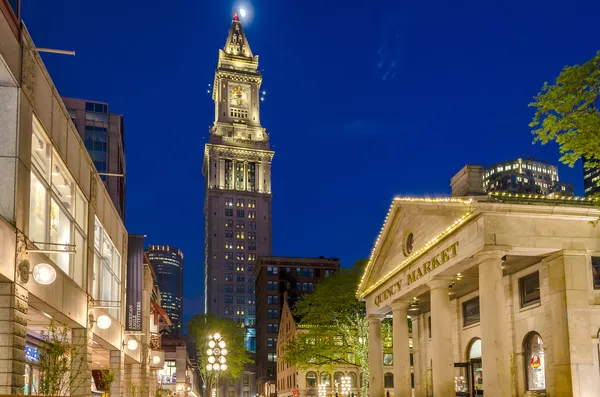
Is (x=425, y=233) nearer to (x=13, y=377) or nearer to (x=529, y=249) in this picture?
(x=529, y=249)

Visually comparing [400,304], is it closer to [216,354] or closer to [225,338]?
[216,354]

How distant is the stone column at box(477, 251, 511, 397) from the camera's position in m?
26.5

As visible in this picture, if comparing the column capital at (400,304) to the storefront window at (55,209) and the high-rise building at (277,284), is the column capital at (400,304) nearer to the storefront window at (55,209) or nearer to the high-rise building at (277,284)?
the storefront window at (55,209)

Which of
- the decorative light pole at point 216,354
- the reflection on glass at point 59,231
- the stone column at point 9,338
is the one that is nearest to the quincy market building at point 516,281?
the decorative light pole at point 216,354

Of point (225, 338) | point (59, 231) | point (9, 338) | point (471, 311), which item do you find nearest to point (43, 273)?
point (9, 338)

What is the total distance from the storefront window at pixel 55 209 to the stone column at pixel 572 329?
19.0 m

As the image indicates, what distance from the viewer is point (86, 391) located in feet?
84.9

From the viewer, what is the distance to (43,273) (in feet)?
61.9

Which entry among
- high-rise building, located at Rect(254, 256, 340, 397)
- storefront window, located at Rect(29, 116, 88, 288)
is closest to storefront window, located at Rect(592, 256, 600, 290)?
storefront window, located at Rect(29, 116, 88, 288)

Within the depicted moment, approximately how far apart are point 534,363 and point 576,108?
Result: 13.7m

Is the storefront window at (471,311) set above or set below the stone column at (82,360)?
above

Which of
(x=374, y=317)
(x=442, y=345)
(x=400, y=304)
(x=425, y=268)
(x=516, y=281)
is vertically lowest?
(x=442, y=345)

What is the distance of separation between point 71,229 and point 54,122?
4.69 m

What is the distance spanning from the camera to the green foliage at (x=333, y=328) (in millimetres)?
62719
